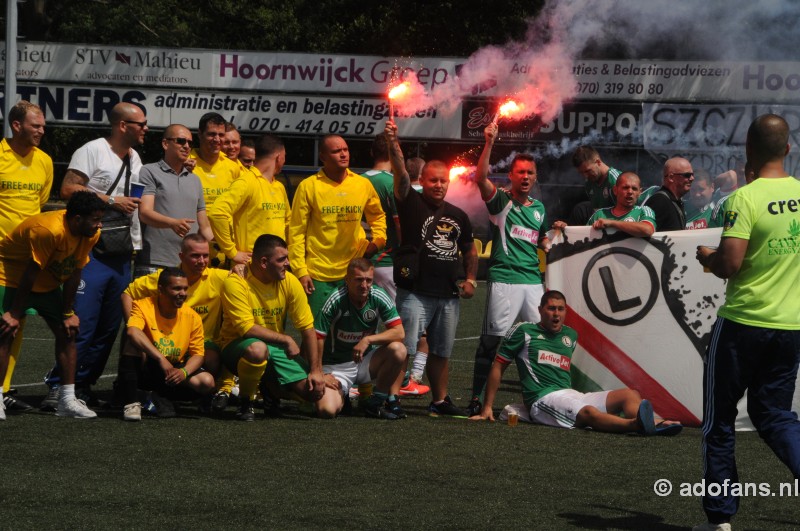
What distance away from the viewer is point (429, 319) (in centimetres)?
936

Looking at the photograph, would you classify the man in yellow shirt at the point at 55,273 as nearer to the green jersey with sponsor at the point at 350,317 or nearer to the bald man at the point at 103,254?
the bald man at the point at 103,254

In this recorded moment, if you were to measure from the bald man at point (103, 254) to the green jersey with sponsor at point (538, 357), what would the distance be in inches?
113

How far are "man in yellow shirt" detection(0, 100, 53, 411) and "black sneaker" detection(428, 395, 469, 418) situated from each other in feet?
9.57

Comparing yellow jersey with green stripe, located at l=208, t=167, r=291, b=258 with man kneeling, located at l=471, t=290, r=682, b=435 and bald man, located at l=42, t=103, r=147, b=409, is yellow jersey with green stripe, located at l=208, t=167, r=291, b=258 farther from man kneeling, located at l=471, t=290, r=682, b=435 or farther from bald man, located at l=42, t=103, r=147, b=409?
man kneeling, located at l=471, t=290, r=682, b=435

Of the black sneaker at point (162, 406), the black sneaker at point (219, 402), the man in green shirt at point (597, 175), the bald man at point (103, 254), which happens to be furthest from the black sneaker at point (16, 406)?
the man in green shirt at point (597, 175)

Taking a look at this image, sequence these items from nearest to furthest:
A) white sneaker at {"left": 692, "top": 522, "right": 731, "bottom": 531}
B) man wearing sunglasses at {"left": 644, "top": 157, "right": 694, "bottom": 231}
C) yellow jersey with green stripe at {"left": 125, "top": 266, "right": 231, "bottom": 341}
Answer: white sneaker at {"left": 692, "top": 522, "right": 731, "bottom": 531} → yellow jersey with green stripe at {"left": 125, "top": 266, "right": 231, "bottom": 341} → man wearing sunglasses at {"left": 644, "top": 157, "right": 694, "bottom": 231}

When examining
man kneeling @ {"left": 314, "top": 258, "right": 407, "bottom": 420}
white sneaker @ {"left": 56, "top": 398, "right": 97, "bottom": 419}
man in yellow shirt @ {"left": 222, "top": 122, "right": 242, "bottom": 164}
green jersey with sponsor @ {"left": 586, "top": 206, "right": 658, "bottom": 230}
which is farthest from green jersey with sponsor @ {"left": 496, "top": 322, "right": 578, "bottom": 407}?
white sneaker @ {"left": 56, "top": 398, "right": 97, "bottom": 419}

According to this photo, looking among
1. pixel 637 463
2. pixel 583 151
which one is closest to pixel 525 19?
pixel 583 151

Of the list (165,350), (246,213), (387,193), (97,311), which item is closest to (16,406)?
(97,311)

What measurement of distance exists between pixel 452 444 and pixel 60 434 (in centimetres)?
247

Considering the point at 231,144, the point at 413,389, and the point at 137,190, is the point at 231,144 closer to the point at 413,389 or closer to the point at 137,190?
the point at 137,190

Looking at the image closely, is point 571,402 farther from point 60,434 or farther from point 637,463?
point 60,434

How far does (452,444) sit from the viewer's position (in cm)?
782

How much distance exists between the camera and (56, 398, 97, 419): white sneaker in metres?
8.49
